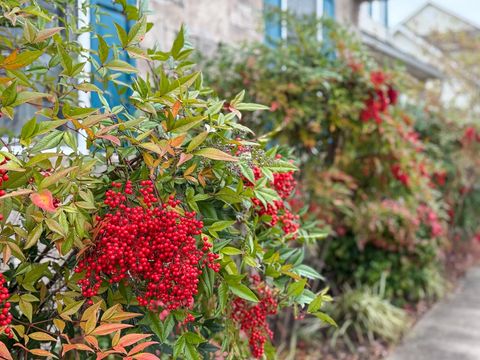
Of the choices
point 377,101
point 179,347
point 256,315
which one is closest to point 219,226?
point 179,347

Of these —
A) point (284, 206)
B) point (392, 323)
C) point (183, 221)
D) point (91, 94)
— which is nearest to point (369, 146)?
point (392, 323)

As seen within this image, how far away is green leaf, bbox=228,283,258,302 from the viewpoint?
2059 millimetres

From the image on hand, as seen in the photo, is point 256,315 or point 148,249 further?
point 256,315

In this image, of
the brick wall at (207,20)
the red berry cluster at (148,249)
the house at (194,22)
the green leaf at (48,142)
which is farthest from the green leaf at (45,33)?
the brick wall at (207,20)

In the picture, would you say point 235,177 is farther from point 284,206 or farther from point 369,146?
point 369,146

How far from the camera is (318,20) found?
5.04m

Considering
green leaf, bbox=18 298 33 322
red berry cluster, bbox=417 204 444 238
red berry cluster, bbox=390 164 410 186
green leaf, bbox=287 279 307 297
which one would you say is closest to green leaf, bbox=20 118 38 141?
green leaf, bbox=18 298 33 322

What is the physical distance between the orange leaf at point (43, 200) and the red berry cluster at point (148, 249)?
0.24 m

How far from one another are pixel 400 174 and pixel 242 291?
3.71 meters

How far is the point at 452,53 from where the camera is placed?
13.7 meters

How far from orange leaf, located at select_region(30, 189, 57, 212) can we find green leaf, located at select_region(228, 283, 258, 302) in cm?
76

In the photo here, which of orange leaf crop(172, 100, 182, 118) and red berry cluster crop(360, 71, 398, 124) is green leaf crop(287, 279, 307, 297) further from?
red berry cluster crop(360, 71, 398, 124)

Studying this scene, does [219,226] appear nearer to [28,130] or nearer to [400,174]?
[28,130]

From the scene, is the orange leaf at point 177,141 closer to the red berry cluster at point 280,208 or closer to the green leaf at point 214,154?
the green leaf at point 214,154
